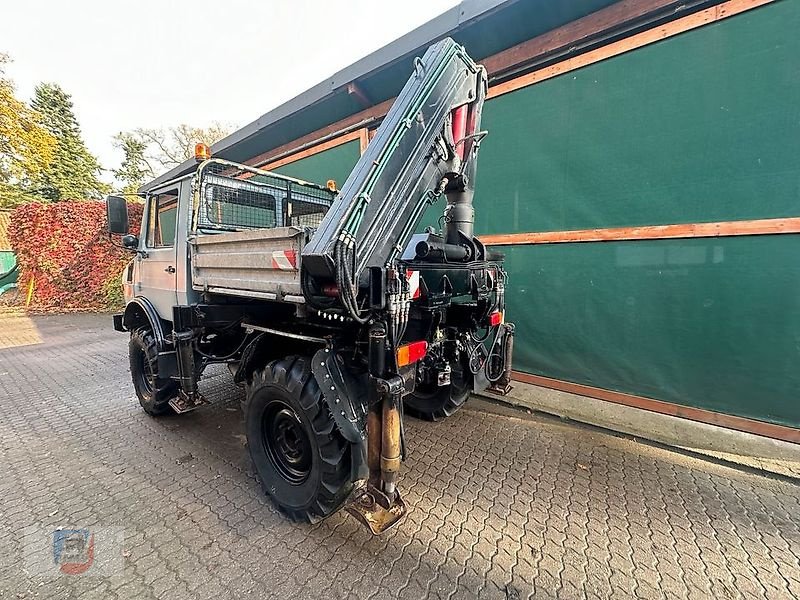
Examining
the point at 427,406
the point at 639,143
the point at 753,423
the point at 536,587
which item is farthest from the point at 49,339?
the point at 753,423

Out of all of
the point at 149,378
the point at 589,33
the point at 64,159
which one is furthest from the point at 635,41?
the point at 64,159

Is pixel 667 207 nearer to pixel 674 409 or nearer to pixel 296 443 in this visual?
pixel 674 409

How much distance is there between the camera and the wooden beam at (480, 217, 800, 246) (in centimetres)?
289

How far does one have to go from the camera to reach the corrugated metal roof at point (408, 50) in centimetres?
369

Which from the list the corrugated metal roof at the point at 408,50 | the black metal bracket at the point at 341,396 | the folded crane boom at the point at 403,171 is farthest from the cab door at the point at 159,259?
the folded crane boom at the point at 403,171

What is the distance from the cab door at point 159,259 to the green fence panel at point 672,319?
12.0 feet

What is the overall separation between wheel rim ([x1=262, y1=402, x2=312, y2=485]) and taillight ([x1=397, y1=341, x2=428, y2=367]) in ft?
2.57

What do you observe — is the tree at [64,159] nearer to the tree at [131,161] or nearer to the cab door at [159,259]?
the tree at [131,161]

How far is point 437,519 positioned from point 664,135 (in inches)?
152

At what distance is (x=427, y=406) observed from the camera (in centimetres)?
346

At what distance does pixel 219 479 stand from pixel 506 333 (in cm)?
248

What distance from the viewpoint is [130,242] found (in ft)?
11.6

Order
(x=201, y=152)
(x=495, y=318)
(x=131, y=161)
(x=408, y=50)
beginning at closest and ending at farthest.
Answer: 1. (x=495, y=318)
2. (x=201, y=152)
3. (x=408, y=50)
4. (x=131, y=161)

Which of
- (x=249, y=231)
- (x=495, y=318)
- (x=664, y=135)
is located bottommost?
(x=495, y=318)
